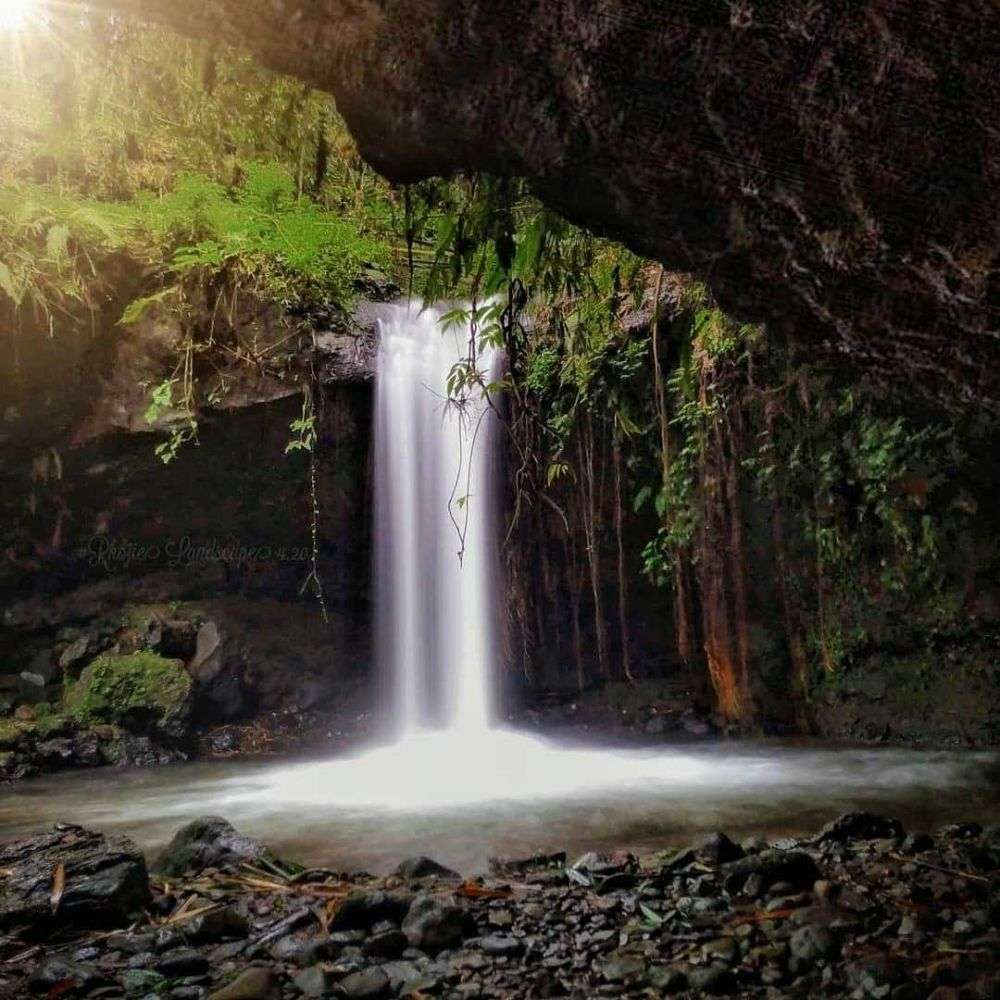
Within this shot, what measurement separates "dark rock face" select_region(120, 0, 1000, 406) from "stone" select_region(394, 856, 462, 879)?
3.12m

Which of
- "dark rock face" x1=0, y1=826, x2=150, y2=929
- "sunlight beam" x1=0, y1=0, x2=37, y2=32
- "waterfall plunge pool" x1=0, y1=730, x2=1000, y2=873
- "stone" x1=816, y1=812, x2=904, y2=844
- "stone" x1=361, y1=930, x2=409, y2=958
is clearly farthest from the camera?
"waterfall plunge pool" x1=0, y1=730, x2=1000, y2=873

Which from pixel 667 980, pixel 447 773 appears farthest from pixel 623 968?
pixel 447 773

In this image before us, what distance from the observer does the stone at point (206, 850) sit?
3.87m

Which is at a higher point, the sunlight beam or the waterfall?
the sunlight beam

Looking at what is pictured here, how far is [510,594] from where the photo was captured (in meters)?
9.74

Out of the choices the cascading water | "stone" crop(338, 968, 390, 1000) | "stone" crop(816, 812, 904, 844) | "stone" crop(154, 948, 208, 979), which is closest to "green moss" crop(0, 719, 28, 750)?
the cascading water

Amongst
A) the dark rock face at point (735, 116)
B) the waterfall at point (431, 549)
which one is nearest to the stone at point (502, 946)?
the dark rock face at point (735, 116)

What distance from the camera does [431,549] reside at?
1049 centimetres

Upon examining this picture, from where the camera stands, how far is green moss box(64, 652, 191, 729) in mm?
8875

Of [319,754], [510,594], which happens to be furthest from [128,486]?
[510,594]

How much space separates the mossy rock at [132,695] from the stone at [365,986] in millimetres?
7460

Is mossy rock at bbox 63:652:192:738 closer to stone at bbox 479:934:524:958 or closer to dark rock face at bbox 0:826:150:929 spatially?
dark rock face at bbox 0:826:150:929

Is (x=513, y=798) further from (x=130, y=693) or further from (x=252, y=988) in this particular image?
(x=130, y=693)

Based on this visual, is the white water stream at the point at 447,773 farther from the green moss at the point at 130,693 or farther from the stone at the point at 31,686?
the stone at the point at 31,686
